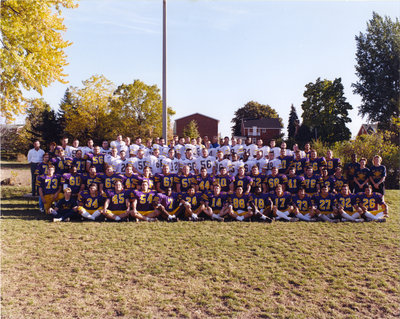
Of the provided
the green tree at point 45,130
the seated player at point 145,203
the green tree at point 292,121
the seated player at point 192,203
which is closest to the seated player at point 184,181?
the seated player at point 192,203

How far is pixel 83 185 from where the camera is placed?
31.3 ft

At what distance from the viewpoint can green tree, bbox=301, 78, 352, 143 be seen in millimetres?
41781

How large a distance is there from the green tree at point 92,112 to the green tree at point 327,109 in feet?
82.6

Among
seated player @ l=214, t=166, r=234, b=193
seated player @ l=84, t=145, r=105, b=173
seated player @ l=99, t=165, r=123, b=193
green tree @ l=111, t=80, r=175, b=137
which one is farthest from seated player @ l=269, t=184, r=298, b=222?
green tree @ l=111, t=80, r=175, b=137

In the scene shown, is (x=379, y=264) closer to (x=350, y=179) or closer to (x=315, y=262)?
(x=315, y=262)

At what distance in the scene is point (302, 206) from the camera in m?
9.26

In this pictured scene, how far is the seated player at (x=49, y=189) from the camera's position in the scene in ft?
31.1

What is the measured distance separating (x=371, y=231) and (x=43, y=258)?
724 cm

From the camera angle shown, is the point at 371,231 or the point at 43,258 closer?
the point at 43,258

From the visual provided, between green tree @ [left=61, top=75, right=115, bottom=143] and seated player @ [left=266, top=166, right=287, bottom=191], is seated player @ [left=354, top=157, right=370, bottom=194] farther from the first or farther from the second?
green tree @ [left=61, top=75, right=115, bottom=143]

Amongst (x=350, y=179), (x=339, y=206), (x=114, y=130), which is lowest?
(x=339, y=206)

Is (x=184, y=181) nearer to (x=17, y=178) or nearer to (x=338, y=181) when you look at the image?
(x=338, y=181)

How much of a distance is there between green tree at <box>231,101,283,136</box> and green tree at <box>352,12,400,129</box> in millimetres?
30316

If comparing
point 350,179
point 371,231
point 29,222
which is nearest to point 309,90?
point 350,179
